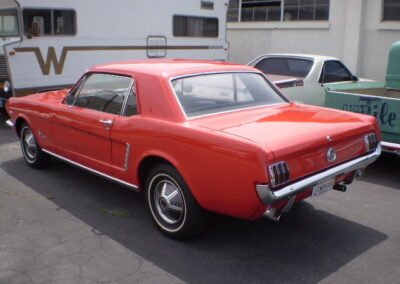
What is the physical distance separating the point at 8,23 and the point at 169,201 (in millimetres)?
5789

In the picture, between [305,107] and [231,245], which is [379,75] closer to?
[305,107]

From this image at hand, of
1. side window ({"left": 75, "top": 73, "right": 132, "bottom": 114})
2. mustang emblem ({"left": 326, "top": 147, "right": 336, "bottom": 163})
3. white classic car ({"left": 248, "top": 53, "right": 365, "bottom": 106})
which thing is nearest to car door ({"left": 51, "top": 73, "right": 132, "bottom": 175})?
side window ({"left": 75, "top": 73, "right": 132, "bottom": 114})

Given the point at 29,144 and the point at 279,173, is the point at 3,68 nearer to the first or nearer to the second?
the point at 29,144

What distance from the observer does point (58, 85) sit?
29.1ft

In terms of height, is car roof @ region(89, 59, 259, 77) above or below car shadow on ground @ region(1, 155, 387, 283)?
above

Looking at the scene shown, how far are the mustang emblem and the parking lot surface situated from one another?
744 millimetres

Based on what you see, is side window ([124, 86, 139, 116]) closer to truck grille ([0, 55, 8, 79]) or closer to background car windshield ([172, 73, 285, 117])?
background car windshield ([172, 73, 285, 117])

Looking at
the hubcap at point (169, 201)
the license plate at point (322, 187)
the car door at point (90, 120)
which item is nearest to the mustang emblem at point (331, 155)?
the license plate at point (322, 187)

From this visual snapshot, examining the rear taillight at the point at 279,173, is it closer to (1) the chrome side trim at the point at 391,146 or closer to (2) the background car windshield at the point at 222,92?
(2) the background car windshield at the point at 222,92

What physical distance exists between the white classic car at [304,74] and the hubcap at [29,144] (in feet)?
12.8


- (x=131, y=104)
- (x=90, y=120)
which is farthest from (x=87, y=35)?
(x=131, y=104)

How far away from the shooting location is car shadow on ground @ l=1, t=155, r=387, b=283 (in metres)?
3.66

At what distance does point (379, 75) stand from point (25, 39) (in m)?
9.30

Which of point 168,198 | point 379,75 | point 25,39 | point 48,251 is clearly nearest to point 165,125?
point 168,198
